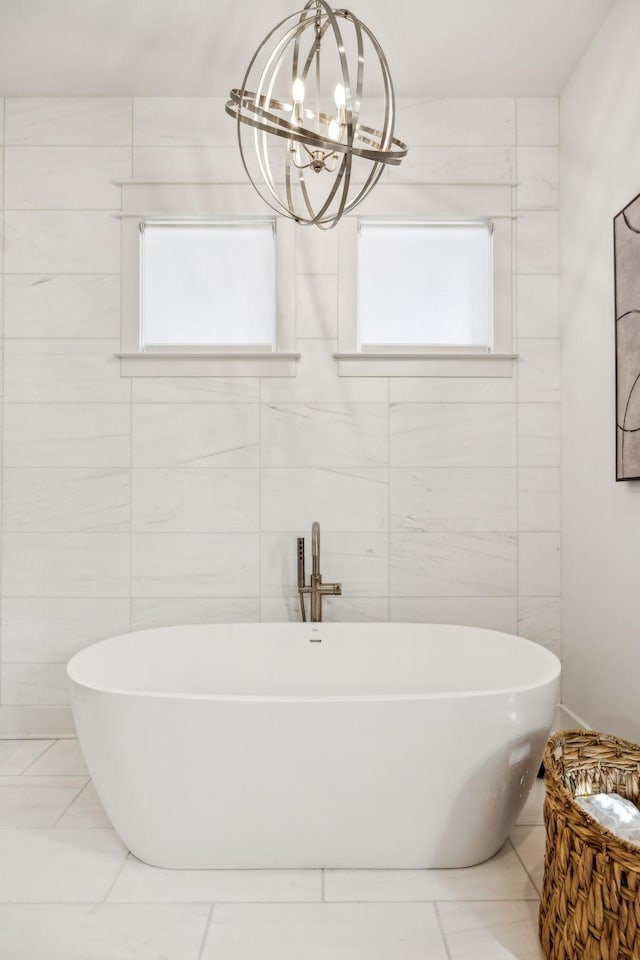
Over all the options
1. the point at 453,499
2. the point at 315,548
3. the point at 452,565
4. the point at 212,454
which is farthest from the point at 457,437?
the point at 212,454

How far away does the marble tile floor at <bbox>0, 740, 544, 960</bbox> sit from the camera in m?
1.56

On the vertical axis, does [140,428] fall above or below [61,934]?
above

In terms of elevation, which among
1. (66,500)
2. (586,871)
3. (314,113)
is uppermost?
(314,113)

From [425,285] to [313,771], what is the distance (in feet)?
6.89

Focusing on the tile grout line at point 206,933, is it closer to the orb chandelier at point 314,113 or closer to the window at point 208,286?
the orb chandelier at point 314,113

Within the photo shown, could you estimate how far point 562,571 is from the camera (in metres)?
2.85

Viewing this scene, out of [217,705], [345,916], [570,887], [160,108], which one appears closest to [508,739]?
[570,887]

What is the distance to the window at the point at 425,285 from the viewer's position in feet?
9.60

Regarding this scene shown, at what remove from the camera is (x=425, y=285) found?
2939 millimetres

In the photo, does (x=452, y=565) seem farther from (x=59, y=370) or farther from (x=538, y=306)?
(x=59, y=370)

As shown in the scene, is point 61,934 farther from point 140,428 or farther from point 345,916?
point 140,428

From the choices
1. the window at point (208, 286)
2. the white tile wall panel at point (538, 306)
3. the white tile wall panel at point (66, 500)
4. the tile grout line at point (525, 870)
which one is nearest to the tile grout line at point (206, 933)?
the tile grout line at point (525, 870)

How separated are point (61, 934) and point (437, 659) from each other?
5.07 feet

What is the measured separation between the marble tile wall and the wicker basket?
1.16m
